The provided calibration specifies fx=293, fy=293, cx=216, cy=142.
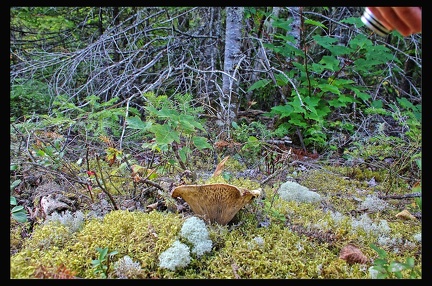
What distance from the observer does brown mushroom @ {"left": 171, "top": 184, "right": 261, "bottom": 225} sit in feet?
5.00

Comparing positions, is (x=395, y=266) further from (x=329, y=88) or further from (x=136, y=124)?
(x=329, y=88)

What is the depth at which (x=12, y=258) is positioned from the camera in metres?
1.48

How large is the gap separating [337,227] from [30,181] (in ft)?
8.04

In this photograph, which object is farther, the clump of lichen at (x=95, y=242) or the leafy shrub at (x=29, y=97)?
the leafy shrub at (x=29, y=97)

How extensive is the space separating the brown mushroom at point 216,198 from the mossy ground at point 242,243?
0.08 metres

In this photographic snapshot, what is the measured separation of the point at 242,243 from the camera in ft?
5.27

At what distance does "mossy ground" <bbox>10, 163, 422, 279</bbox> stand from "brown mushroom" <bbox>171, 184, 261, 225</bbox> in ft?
0.25

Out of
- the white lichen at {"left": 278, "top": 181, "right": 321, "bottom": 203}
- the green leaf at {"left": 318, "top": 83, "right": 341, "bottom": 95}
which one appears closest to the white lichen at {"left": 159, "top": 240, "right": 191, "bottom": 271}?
the white lichen at {"left": 278, "top": 181, "right": 321, "bottom": 203}

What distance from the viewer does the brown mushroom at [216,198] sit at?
1.53m

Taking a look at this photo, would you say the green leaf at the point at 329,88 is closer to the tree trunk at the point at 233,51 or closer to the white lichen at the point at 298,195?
the tree trunk at the point at 233,51

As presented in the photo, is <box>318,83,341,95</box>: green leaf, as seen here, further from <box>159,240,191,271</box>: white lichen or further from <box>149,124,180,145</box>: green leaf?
<box>159,240,191,271</box>: white lichen

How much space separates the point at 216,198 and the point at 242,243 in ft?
0.94

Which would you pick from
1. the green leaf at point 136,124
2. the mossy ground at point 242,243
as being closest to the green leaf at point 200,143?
the green leaf at point 136,124

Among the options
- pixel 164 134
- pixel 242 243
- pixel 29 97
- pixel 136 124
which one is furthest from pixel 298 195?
pixel 29 97
